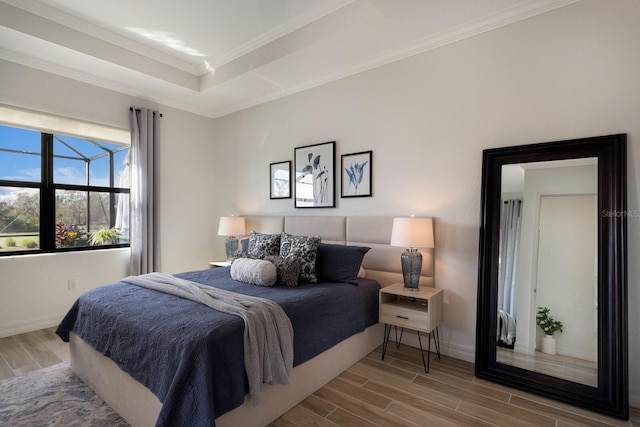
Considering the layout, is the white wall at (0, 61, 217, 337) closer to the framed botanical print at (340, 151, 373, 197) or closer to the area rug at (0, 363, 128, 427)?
the area rug at (0, 363, 128, 427)

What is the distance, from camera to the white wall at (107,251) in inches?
130

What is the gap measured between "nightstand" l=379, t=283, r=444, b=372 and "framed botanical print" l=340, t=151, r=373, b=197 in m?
1.06

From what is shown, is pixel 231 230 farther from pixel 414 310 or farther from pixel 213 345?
pixel 213 345

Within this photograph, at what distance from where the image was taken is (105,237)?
404cm

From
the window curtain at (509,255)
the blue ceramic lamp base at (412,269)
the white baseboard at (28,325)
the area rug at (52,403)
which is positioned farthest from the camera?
the white baseboard at (28,325)

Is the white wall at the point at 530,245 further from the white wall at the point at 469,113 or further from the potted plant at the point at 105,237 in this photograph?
the potted plant at the point at 105,237

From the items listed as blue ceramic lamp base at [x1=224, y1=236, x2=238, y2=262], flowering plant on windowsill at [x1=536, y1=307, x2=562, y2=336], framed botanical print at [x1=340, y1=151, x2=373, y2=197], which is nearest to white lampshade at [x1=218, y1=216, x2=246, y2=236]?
blue ceramic lamp base at [x1=224, y1=236, x2=238, y2=262]

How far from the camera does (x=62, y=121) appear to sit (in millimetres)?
3580

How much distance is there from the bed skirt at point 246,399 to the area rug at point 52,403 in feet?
0.18

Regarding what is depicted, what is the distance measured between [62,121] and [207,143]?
183 centimetres

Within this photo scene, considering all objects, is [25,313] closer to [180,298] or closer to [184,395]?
[180,298]

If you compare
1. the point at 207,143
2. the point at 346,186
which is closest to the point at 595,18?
the point at 346,186

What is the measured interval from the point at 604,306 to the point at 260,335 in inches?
87.3

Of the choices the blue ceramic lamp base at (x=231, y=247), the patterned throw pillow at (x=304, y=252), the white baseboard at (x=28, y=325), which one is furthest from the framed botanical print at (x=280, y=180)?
the white baseboard at (x=28, y=325)
